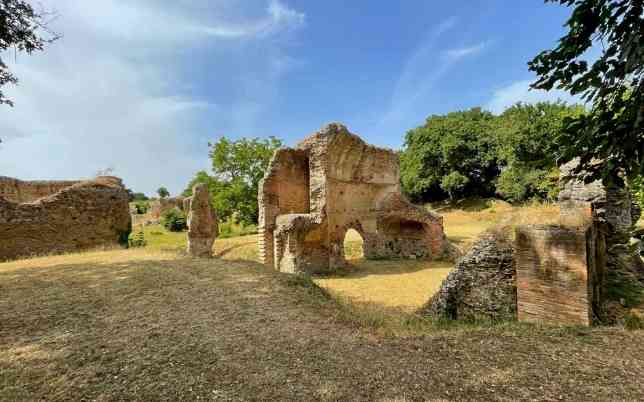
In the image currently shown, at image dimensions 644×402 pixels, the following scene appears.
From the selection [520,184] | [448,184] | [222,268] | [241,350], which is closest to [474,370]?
[241,350]

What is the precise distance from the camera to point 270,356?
11.3 ft

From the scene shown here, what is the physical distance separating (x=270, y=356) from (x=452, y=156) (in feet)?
115

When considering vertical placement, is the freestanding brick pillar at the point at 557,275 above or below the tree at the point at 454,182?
below

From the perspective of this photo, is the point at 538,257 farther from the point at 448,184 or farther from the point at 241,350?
the point at 448,184

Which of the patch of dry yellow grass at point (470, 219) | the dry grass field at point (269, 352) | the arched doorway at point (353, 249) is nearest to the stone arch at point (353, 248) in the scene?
the arched doorway at point (353, 249)

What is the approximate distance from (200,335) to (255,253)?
1362 centimetres

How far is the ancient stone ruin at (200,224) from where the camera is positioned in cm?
1388

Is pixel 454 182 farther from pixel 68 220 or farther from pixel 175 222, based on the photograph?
pixel 68 220

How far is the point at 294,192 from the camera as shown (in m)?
14.0

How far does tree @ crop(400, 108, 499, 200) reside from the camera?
33.3m

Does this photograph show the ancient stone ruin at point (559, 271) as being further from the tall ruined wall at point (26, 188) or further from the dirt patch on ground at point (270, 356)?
the tall ruined wall at point (26, 188)

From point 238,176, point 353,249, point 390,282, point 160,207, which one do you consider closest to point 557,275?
point 390,282

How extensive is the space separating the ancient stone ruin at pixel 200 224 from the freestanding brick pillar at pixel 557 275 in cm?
1251

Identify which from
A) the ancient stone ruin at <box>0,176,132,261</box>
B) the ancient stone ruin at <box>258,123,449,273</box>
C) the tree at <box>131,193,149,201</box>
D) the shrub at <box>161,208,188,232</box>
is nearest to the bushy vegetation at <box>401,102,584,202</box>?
the ancient stone ruin at <box>258,123,449,273</box>
